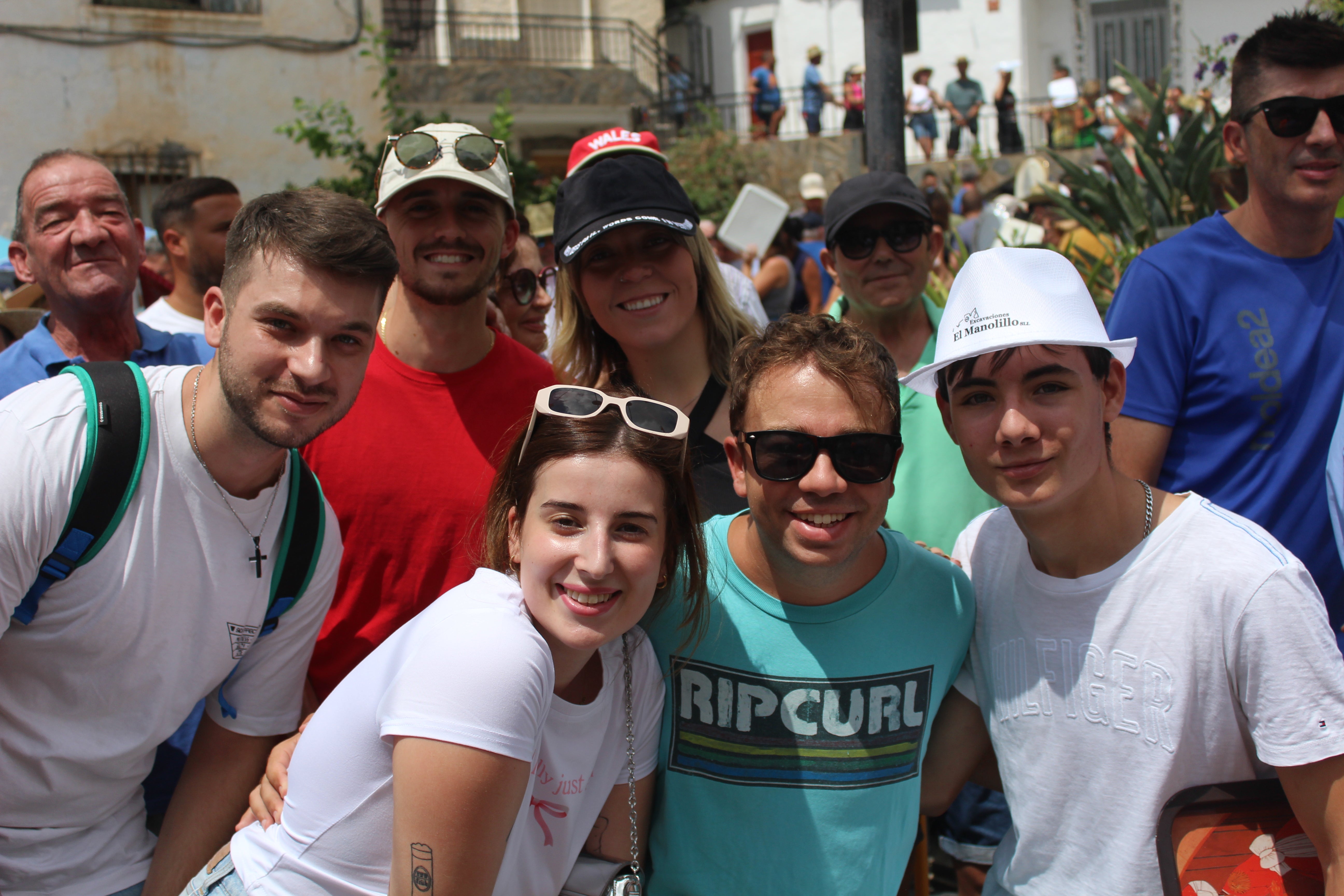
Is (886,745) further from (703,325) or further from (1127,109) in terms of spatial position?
(1127,109)

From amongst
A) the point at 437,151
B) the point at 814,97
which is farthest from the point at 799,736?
the point at 814,97

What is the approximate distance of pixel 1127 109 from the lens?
10336mm

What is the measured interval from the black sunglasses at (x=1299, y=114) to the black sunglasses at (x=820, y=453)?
1.58 m

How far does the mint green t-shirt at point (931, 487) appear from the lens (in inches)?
121

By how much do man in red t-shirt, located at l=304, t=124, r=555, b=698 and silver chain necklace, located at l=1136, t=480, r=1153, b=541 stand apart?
5.16ft

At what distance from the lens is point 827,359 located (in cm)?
231

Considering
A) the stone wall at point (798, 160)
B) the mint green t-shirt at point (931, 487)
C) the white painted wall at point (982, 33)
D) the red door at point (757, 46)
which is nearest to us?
the mint green t-shirt at point (931, 487)

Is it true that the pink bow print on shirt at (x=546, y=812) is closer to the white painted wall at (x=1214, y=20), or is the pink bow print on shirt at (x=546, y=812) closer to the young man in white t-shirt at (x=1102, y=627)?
the young man in white t-shirt at (x=1102, y=627)

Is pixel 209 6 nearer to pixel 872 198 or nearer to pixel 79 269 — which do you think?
pixel 79 269

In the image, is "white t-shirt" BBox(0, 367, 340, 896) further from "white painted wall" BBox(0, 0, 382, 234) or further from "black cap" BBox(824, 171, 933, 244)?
"white painted wall" BBox(0, 0, 382, 234)

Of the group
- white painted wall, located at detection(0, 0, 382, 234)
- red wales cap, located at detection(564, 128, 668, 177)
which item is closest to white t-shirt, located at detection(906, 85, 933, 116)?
white painted wall, located at detection(0, 0, 382, 234)

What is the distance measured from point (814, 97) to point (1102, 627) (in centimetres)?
2203

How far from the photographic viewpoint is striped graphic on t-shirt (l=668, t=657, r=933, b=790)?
229 cm

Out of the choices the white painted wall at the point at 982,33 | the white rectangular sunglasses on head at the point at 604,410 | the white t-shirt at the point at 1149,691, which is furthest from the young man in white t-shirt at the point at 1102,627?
the white painted wall at the point at 982,33
